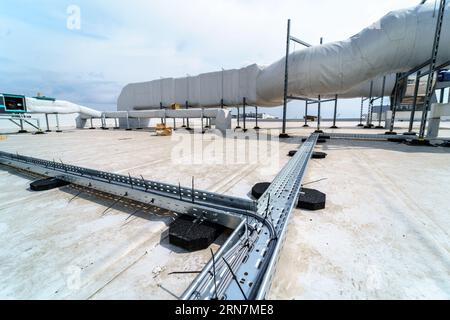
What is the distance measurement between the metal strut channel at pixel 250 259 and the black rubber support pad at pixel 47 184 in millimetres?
2159

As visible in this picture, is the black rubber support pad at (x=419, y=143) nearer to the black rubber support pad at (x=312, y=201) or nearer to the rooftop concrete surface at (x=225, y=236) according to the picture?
the rooftop concrete surface at (x=225, y=236)

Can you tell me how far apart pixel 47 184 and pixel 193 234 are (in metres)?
1.91

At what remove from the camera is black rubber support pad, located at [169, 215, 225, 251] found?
1137 millimetres

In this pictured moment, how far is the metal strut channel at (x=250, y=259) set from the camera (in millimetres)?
753

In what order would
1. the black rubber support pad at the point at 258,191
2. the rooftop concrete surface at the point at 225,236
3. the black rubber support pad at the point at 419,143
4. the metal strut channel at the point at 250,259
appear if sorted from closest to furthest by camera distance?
1. the metal strut channel at the point at 250,259
2. the rooftop concrete surface at the point at 225,236
3. the black rubber support pad at the point at 258,191
4. the black rubber support pad at the point at 419,143

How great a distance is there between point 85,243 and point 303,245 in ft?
4.28

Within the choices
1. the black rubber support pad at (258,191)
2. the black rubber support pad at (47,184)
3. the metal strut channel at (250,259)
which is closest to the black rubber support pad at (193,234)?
the metal strut channel at (250,259)

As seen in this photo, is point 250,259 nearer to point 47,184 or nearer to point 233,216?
point 233,216

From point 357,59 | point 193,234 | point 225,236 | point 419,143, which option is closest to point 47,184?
point 193,234

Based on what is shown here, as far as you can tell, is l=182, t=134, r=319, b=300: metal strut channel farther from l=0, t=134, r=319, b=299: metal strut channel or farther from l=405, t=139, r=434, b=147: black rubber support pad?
l=405, t=139, r=434, b=147: black rubber support pad

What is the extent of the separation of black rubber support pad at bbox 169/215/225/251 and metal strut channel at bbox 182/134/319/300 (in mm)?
184

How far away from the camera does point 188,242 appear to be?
1128 mm

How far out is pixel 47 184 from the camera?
211 cm
